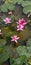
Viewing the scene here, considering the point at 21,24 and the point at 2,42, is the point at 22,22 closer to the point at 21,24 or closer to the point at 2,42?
the point at 21,24

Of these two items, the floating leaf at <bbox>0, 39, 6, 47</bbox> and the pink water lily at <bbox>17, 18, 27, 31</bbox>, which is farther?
the pink water lily at <bbox>17, 18, 27, 31</bbox>

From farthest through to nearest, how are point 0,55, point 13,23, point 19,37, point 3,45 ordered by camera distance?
point 13,23 < point 19,37 < point 3,45 < point 0,55

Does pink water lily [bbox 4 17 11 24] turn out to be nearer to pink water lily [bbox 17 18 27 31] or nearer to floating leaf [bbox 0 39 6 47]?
pink water lily [bbox 17 18 27 31]

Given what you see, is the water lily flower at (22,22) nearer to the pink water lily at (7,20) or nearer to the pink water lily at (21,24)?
the pink water lily at (21,24)

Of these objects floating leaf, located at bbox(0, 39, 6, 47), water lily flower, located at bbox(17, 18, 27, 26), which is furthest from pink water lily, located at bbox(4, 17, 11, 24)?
floating leaf, located at bbox(0, 39, 6, 47)

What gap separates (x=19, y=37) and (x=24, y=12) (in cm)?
39

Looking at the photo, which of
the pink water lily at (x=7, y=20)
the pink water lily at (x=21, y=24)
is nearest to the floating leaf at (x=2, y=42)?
the pink water lily at (x=21, y=24)

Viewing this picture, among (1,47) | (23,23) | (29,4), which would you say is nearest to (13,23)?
(23,23)

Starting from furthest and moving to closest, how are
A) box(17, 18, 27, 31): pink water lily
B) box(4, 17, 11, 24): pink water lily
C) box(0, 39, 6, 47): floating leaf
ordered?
box(4, 17, 11, 24): pink water lily, box(17, 18, 27, 31): pink water lily, box(0, 39, 6, 47): floating leaf

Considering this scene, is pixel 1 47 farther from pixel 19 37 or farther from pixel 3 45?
pixel 19 37

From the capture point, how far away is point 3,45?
5.81 feet

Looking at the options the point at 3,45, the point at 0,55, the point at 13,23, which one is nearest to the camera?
the point at 0,55

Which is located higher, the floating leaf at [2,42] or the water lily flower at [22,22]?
the water lily flower at [22,22]

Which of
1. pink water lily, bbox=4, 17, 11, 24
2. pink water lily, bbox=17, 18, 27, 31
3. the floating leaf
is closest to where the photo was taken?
the floating leaf
